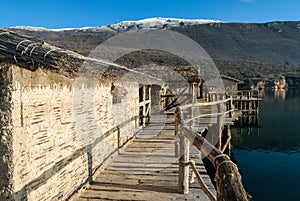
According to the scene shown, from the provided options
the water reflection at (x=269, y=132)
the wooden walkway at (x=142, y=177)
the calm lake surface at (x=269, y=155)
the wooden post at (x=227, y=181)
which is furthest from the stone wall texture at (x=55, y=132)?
the water reflection at (x=269, y=132)

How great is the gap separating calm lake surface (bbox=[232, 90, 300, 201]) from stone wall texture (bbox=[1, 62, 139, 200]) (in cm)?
846

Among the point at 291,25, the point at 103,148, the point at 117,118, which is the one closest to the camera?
the point at 103,148

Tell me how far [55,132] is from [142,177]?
7.50ft

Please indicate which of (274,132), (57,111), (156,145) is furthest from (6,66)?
(274,132)

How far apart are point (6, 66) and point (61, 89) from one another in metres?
1.18

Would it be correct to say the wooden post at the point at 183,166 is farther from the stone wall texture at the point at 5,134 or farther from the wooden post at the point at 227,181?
the stone wall texture at the point at 5,134

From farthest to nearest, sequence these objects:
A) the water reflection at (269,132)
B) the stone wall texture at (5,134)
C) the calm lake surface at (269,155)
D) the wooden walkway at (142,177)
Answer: the water reflection at (269,132) < the calm lake surface at (269,155) < the wooden walkway at (142,177) < the stone wall texture at (5,134)

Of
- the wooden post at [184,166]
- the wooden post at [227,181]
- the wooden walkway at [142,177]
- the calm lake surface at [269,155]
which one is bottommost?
the calm lake surface at [269,155]

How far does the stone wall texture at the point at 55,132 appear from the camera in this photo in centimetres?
327

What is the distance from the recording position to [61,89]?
166 inches

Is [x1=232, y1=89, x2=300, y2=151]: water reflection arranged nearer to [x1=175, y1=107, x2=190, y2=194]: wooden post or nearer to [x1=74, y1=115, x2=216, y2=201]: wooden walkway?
[x1=74, y1=115, x2=216, y2=201]: wooden walkway

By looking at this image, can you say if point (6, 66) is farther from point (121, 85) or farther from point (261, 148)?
point (261, 148)

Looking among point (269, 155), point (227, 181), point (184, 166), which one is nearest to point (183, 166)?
point (184, 166)

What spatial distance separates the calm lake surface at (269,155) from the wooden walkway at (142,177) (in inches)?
241
